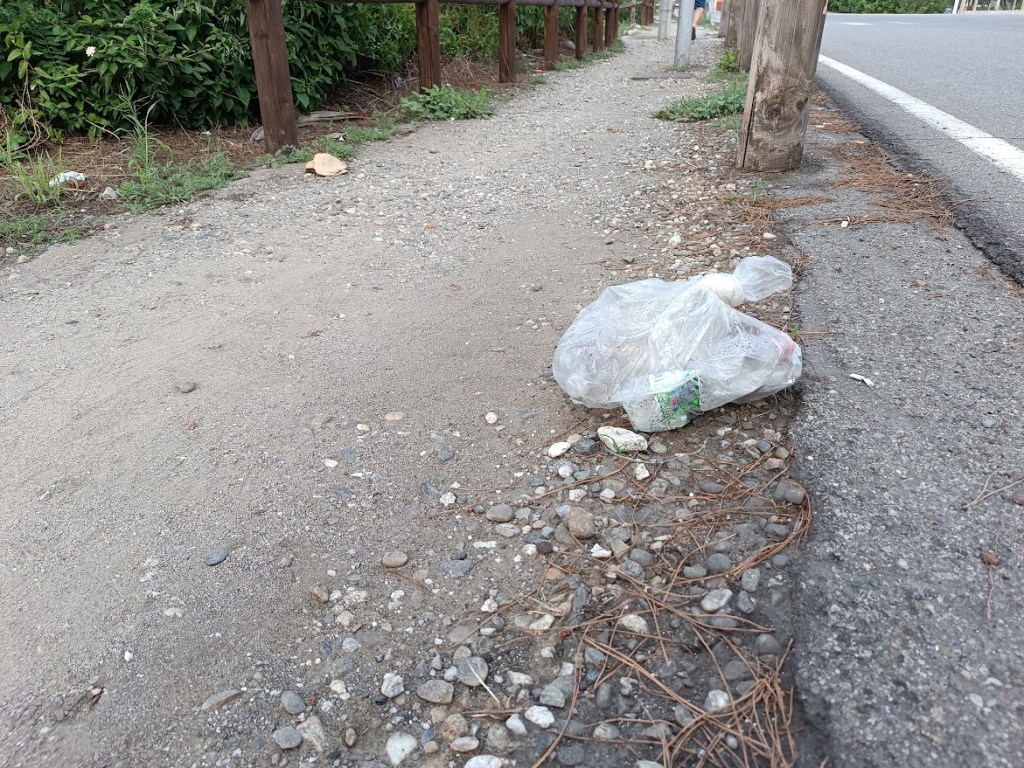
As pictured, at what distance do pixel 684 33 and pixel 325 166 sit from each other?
6.43m

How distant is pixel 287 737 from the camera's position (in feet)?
4.13

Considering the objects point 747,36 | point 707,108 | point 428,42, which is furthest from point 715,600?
point 747,36

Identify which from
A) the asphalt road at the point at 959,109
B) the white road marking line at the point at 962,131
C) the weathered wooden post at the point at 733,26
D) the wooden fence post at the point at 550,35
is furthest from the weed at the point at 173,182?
the weathered wooden post at the point at 733,26

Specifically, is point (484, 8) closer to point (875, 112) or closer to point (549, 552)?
point (875, 112)

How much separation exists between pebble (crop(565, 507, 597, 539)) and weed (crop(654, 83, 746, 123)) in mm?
4743

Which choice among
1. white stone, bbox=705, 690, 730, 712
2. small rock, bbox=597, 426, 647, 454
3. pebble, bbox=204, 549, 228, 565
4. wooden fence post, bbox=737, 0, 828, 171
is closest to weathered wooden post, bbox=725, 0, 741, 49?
wooden fence post, bbox=737, 0, 828, 171

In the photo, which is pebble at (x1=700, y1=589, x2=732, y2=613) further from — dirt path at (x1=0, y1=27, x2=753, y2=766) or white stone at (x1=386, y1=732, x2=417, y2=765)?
white stone at (x1=386, y1=732, x2=417, y2=765)

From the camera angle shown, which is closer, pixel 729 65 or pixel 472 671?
pixel 472 671

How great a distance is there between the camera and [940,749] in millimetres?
1064

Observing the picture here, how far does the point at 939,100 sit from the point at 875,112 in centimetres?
67

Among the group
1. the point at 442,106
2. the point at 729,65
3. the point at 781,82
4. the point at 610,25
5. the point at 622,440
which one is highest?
the point at 610,25

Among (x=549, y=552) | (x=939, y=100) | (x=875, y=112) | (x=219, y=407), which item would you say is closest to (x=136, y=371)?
(x=219, y=407)

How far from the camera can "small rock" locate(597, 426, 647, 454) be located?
6.19 feet

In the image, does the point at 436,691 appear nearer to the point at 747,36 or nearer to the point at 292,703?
the point at 292,703
